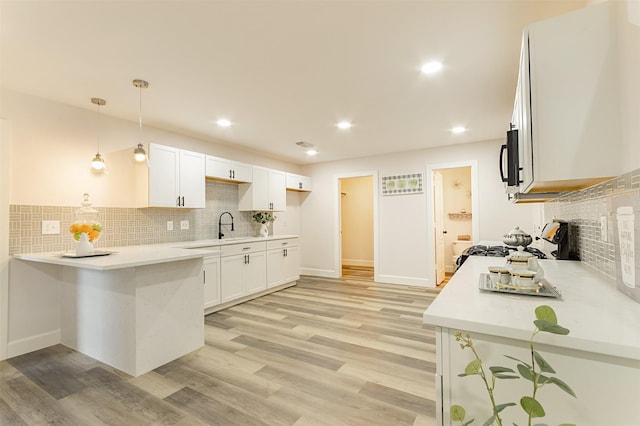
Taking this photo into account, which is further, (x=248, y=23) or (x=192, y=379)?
(x=192, y=379)

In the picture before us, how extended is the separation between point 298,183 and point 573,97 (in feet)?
16.7

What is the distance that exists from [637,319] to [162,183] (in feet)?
13.1

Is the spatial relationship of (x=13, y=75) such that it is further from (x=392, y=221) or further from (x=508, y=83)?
(x=392, y=221)

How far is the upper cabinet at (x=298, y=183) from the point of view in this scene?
5824 millimetres

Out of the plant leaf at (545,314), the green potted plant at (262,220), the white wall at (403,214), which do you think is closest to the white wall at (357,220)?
the white wall at (403,214)

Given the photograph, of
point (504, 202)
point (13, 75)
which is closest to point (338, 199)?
point (504, 202)

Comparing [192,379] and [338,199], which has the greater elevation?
[338,199]

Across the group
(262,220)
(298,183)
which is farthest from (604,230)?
(298,183)

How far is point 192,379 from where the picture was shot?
227cm

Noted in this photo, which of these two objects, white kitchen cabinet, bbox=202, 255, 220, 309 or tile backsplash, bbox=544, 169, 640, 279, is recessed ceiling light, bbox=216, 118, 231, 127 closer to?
white kitchen cabinet, bbox=202, 255, 220, 309

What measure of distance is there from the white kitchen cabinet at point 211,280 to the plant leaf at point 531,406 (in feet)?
11.8

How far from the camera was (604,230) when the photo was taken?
4.72 ft

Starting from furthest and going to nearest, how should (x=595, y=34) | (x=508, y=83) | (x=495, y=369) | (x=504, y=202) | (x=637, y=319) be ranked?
(x=504, y=202) → (x=508, y=83) → (x=595, y=34) → (x=637, y=319) → (x=495, y=369)

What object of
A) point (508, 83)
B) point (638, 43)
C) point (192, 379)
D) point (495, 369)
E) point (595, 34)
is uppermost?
point (508, 83)
